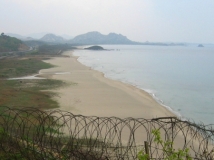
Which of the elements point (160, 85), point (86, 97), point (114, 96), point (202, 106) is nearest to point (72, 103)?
point (86, 97)

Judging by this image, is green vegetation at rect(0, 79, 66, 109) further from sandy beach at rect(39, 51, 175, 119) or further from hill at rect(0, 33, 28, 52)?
hill at rect(0, 33, 28, 52)

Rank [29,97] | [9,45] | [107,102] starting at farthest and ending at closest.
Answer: [9,45] < [107,102] < [29,97]

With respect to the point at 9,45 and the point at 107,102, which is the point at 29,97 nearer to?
the point at 107,102

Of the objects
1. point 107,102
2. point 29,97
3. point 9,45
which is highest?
point 9,45

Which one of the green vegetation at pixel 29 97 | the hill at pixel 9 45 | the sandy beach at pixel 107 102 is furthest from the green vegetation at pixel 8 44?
the sandy beach at pixel 107 102

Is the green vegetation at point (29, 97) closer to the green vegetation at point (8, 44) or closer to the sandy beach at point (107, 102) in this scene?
the sandy beach at point (107, 102)

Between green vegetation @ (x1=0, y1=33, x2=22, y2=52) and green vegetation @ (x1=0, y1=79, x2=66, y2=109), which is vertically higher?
green vegetation @ (x1=0, y1=33, x2=22, y2=52)

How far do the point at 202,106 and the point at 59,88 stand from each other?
14.2 metres

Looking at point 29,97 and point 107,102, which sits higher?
point 29,97

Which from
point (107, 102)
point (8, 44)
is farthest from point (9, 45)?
point (107, 102)

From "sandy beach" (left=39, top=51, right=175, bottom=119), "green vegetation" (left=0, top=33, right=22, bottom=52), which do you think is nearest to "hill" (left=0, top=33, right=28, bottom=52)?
"green vegetation" (left=0, top=33, right=22, bottom=52)

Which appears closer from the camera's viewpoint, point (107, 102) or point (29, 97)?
point (29, 97)

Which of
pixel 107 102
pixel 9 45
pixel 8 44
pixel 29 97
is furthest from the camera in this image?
pixel 8 44

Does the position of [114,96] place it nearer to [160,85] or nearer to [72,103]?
[72,103]
